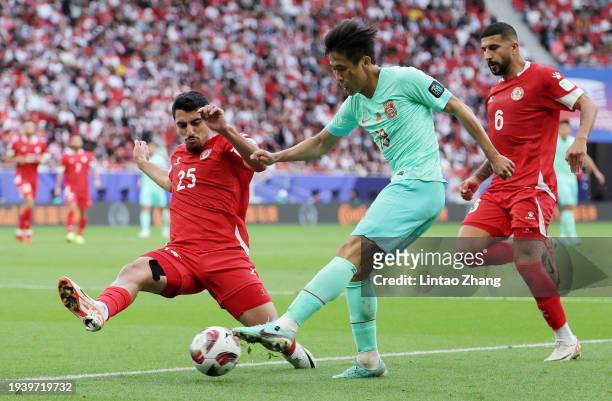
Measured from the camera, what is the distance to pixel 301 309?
6.45m

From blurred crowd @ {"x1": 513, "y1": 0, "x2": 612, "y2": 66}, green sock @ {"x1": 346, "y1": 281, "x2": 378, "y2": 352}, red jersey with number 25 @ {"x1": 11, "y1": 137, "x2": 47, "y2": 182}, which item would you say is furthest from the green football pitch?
blurred crowd @ {"x1": 513, "y1": 0, "x2": 612, "y2": 66}

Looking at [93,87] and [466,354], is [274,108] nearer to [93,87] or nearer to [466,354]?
[93,87]

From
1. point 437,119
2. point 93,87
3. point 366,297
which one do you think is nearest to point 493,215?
point 366,297

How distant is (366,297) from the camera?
727 centimetres

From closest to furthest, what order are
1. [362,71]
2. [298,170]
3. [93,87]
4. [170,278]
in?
[362,71]
[170,278]
[93,87]
[298,170]

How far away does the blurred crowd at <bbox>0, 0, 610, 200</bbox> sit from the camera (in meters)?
32.8

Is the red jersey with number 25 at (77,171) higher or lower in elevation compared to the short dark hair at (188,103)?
lower

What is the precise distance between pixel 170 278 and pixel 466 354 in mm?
2322

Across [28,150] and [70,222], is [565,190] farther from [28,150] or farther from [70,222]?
[28,150]

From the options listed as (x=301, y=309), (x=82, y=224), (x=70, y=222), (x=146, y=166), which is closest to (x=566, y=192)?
(x=82, y=224)

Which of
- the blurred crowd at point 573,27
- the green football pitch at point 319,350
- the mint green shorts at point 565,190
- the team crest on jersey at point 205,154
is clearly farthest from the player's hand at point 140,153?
the blurred crowd at point 573,27

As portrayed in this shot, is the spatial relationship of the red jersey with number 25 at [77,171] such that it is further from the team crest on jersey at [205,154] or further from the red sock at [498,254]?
the team crest on jersey at [205,154]

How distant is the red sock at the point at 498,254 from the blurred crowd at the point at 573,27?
34.6m

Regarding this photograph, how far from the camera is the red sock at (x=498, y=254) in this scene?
8625 millimetres
